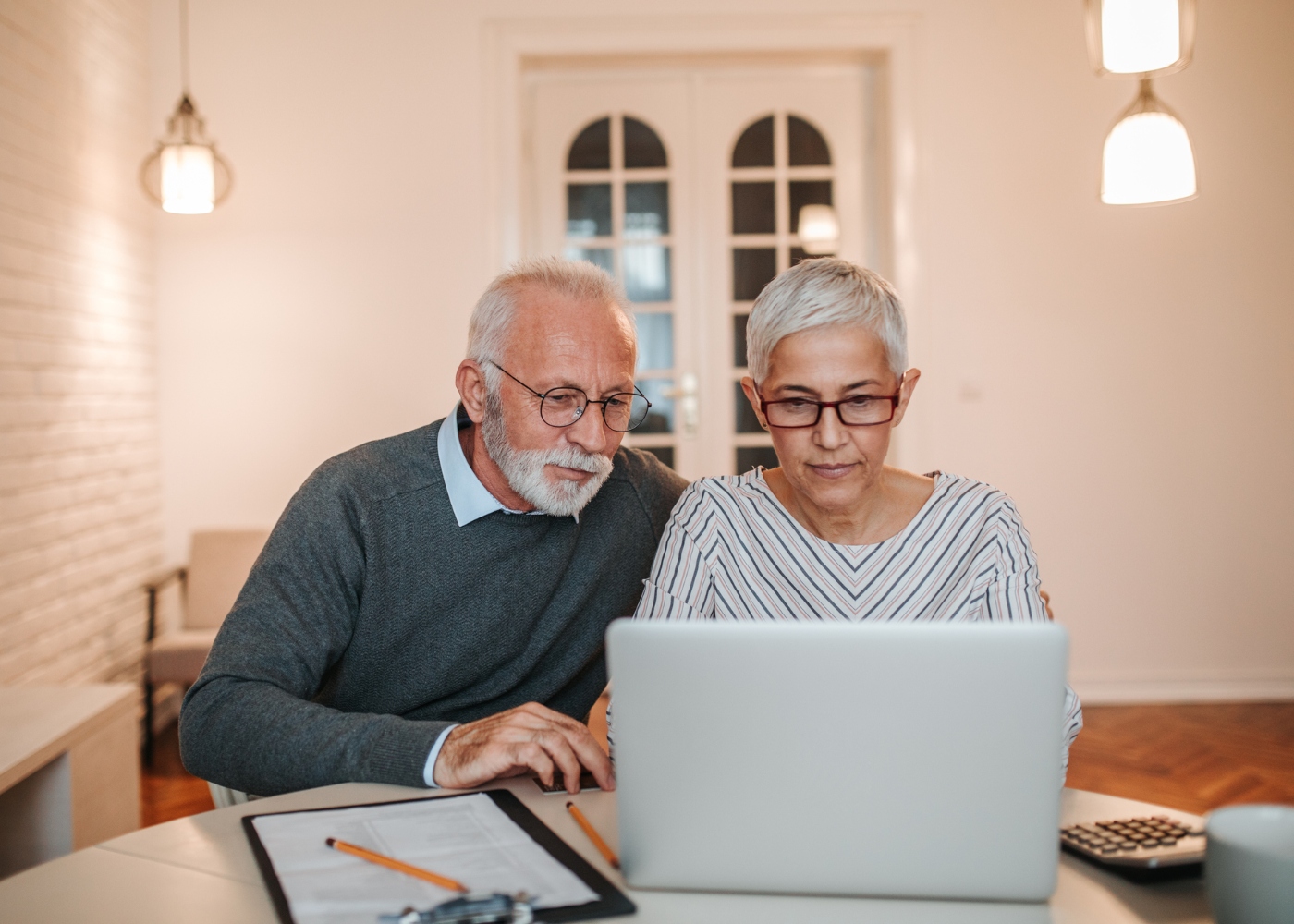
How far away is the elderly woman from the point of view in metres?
1.46

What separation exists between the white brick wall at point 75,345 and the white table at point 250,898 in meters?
2.33

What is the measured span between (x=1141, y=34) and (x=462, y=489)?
1787mm

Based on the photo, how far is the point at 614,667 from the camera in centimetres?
85

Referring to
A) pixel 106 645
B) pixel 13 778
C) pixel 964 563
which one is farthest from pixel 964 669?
pixel 106 645

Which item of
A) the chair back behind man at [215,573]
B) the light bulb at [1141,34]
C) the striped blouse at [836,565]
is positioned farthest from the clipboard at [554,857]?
the chair back behind man at [215,573]

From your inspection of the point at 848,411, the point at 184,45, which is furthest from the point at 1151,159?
the point at 184,45

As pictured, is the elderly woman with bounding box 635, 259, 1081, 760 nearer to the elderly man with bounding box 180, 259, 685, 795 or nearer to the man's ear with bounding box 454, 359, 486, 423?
the elderly man with bounding box 180, 259, 685, 795

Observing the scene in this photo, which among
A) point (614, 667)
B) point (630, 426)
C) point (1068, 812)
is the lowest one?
point (1068, 812)

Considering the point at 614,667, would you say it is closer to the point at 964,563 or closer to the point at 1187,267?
the point at 964,563

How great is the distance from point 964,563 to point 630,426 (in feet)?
1.85

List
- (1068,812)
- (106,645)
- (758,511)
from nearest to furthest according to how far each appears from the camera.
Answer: (1068,812) < (758,511) < (106,645)

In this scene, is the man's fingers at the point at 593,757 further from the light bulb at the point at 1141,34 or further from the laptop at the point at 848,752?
the light bulb at the point at 1141,34

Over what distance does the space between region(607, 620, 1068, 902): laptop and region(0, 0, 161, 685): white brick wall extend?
2.76 metres

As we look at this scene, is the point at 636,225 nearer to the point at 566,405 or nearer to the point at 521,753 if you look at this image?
the point at 566,405
